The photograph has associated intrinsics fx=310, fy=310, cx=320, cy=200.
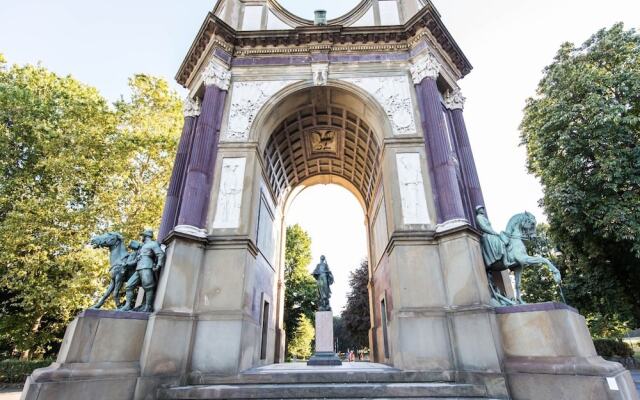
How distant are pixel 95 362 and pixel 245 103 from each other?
875 cm

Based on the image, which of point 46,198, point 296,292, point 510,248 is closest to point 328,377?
point 510,248

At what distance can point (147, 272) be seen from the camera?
7.90m

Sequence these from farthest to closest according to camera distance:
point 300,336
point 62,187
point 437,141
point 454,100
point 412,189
Answer: point 300,336
point 62,187
point 454,100
point 437,141
point 412,189

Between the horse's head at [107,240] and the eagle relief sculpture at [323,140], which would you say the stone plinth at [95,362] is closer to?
the horse's head at [107,240]

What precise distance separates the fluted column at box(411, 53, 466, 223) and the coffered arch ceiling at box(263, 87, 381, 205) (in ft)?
6.85

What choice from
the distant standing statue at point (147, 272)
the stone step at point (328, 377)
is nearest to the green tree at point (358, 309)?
the stone step at point (328, 377)

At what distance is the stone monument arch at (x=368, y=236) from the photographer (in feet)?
21.4

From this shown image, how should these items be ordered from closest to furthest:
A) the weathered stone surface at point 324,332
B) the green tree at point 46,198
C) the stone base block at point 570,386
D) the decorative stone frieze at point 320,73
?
the stone base block at point 570,386 < the weathered stone surface at point 324,332 < the decorative stone frieze at point 320,73 < the green tree at point 46,198

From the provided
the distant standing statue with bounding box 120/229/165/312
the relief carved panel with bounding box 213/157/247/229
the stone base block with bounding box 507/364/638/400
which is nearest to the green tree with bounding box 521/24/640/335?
the stone base block with bounding box 507/364/638/400

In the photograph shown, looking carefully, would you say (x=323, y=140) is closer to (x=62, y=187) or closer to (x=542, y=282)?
(x=62, y=187)

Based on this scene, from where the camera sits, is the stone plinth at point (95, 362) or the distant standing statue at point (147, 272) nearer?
the stone plinth at point (95, 362)

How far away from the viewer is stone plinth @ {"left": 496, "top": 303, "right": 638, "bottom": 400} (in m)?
5.52

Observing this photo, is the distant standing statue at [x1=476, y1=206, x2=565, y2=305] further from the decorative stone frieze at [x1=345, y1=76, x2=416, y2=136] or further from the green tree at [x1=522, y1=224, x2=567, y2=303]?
the green tree at [x1=522, y1=224, x2=567, y2=303]

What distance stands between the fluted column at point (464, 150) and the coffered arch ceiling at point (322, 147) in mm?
2956
